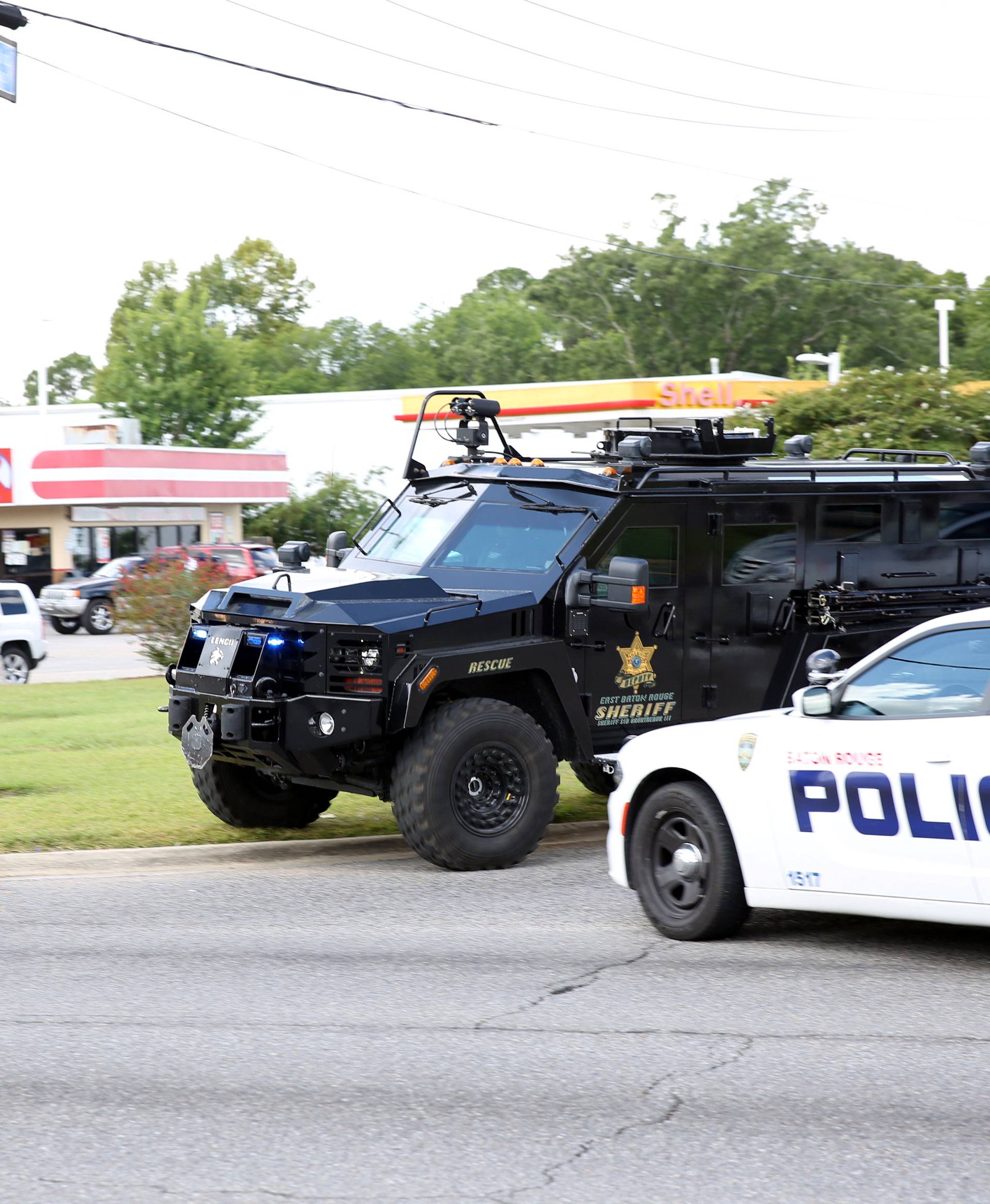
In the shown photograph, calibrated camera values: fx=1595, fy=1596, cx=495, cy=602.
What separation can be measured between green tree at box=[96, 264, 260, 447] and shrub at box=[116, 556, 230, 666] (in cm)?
3770

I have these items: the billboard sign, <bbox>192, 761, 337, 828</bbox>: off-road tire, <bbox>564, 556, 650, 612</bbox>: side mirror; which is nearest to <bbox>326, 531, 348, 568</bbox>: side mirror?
<bbox>192, 761, 337, 828</bbox>: off-road tire

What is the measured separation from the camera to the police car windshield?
33.7ft

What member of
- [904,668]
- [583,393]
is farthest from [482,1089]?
[583,393]

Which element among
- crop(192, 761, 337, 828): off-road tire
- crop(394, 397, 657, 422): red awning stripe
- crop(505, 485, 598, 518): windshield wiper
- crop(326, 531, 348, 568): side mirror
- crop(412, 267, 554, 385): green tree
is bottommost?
crop(192, 761, 337, 828): off-road tire

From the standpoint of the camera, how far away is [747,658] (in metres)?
10.8

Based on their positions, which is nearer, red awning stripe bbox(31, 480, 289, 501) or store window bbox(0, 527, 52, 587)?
red awning stripe bbox(31, 480, 289, 501)

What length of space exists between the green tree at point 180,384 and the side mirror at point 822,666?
5400 cm

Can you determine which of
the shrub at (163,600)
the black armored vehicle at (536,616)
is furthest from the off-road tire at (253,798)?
the shrub at (163,600)

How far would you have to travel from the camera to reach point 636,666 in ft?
33.8

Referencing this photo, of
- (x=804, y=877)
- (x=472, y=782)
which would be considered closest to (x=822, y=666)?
(x=804, y=877)

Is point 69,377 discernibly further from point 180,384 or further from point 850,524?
point 850,524

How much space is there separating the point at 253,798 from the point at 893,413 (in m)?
14.1

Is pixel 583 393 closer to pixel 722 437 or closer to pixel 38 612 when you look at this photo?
pixel 38 612

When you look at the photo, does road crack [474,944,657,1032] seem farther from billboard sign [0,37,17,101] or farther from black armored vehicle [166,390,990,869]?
billboard sign [0,37,17,101]
